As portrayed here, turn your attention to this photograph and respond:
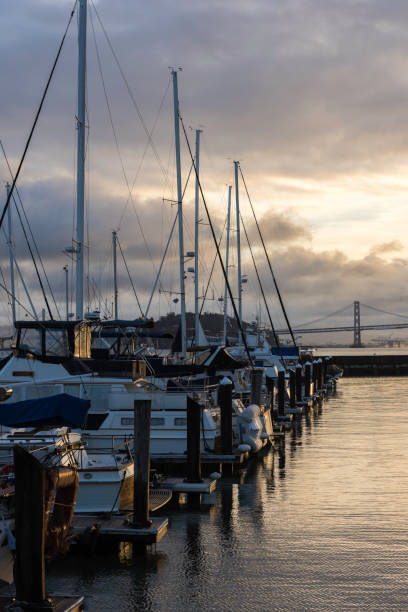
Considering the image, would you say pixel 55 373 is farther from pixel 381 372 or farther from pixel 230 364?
pixel 381 372

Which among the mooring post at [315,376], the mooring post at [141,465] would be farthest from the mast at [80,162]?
the mooring post at [315,376]

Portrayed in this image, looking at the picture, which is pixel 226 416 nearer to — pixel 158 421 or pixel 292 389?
pixel 158 421

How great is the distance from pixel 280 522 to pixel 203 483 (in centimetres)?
276

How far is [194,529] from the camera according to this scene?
1783 centimetres

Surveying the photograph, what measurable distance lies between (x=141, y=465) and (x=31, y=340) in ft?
36.5

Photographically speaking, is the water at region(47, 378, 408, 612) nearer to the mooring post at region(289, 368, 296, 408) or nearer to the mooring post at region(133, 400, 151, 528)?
the mooring post at region(133, 400, 151, 528)

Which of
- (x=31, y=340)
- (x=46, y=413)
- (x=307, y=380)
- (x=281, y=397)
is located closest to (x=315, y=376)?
(x=307, y=380)

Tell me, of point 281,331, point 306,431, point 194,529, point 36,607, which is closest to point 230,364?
point 306,431

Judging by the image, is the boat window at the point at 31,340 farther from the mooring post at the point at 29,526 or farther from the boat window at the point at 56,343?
the mooring post at the point at 29,526

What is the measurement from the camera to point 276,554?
1559cm

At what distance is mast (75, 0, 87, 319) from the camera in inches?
1012

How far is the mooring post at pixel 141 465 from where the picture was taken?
1541 cm

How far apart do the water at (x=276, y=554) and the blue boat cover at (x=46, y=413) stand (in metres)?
3.65

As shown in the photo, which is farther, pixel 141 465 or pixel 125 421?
pixel 125 421
